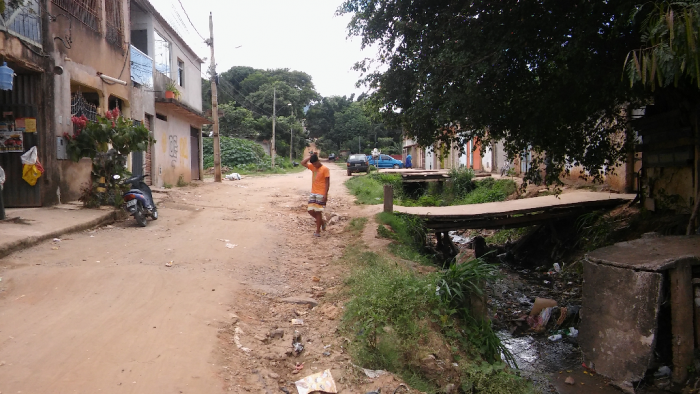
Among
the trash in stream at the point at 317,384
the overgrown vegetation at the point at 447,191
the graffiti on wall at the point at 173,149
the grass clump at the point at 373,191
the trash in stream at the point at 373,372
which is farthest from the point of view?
the graffiti on wall at the point at 173,149

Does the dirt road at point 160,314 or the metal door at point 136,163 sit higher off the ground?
the metal door at point 136,163

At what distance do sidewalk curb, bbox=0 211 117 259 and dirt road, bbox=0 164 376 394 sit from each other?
134mm

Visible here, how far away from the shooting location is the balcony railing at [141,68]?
1292 centimetres

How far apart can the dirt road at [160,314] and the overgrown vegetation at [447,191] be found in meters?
7.39

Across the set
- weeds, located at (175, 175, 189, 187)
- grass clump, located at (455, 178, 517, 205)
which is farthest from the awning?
grass clump, located at (455, 178, 517, 205)

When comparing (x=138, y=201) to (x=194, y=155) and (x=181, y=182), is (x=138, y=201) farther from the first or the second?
(x=194, y=155)

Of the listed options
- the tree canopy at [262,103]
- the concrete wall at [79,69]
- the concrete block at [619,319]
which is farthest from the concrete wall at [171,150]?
the tree canopy at [262,103]

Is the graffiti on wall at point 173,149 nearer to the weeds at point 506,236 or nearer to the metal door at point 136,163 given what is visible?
the metal door at point 136,163

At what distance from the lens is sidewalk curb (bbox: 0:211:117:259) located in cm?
565

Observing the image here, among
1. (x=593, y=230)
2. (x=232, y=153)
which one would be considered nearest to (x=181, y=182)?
(x=593, y=230)

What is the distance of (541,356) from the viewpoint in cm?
602

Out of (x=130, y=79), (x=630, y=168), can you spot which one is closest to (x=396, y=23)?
(x=630, y=168)

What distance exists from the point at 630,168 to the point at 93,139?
1159cm

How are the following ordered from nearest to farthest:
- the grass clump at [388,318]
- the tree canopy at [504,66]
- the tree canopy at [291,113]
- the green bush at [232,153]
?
the grass clump at [388,318] < the tree canopy at [504,66] < the green bush at [232,153] < the tree canopy at [291,113]
